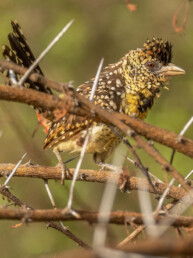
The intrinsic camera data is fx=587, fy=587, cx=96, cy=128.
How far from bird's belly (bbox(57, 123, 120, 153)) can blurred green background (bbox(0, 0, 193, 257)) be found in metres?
1.80

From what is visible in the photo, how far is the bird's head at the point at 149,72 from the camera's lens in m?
3.88

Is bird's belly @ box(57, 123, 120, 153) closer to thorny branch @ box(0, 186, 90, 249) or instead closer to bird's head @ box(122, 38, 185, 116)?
bird's head @ box(122, 38, 185, 116)

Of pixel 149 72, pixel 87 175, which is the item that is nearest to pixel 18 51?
pixel 149 72

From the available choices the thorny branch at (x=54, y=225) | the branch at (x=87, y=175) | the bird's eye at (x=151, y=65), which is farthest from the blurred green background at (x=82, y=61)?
the thorny branch at (x=54, y=225)

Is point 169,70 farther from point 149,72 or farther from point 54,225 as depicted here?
point 54,225

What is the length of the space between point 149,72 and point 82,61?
11.4 feet

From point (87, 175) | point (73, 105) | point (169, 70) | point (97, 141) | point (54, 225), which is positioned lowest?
point (54, 225)

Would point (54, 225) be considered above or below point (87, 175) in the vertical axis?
below

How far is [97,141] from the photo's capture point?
145 inches

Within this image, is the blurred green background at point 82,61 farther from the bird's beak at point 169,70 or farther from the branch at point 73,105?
the branch at point 73,105

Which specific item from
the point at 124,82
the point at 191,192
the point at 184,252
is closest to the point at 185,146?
the point at 191,192

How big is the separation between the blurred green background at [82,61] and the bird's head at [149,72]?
1.96 metres

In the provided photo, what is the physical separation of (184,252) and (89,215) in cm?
56

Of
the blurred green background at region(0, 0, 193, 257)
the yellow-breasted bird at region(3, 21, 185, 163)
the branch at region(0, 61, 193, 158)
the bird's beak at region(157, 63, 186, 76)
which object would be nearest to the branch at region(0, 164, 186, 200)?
the branch at region(0, 61, 193, 158)
